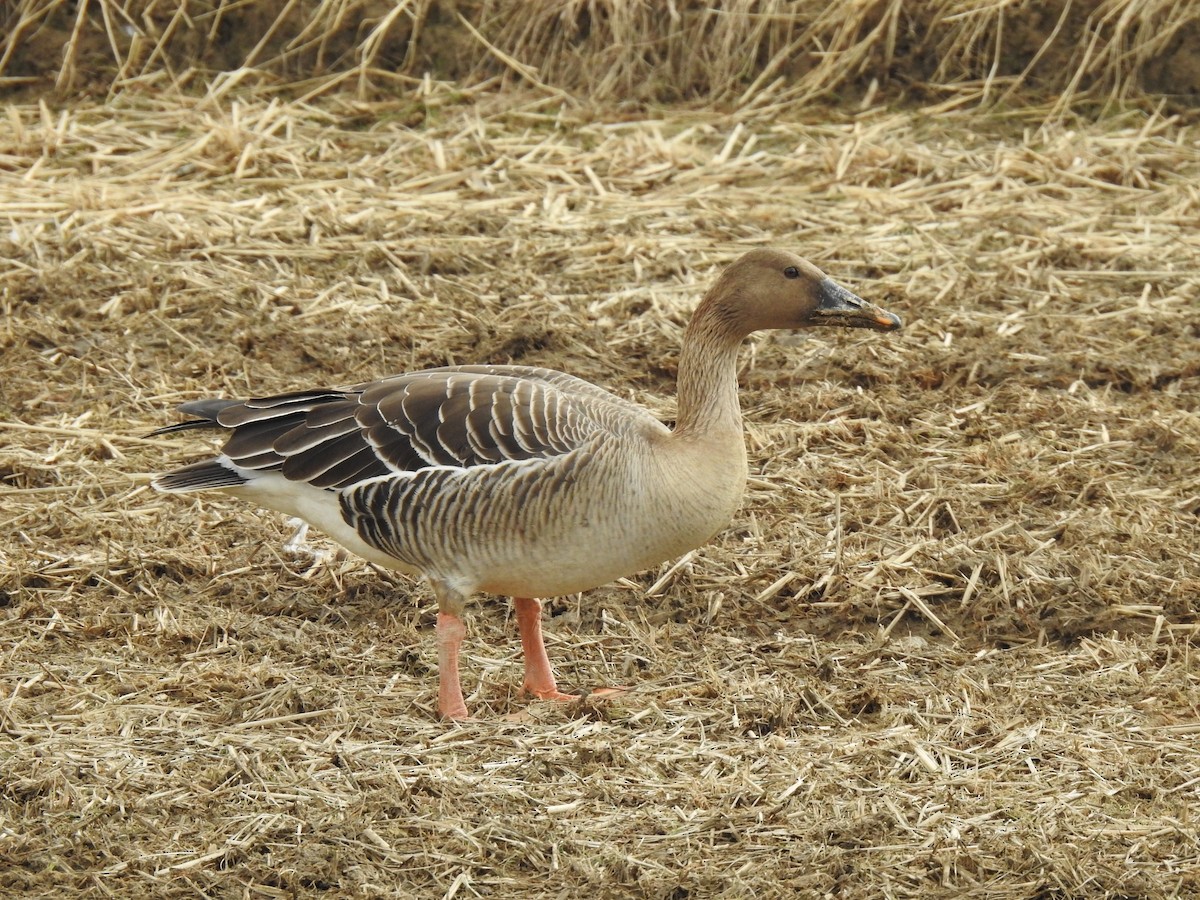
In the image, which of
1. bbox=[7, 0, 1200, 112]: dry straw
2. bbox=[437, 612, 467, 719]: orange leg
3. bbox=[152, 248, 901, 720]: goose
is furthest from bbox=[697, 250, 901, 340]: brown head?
bbox=[7, 0, 1200, 112]: dry straw

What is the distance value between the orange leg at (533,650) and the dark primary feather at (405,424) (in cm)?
63

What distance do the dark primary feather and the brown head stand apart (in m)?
0.49

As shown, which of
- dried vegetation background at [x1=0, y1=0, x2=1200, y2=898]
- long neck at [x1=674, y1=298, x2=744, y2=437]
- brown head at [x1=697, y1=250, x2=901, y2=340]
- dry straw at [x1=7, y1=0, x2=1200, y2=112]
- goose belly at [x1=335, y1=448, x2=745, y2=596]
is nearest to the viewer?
dried vegetation background at [x1=0, y1=0, x2=1200, y2=898]

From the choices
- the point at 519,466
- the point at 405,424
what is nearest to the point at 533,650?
the point at 519,466

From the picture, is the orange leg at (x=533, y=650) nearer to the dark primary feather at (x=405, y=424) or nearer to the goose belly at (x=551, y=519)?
the goose belly at (x=551, y=519)

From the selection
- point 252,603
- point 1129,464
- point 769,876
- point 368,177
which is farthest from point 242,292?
point 769,876

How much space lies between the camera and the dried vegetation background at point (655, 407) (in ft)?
15.7

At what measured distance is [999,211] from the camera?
33.2 ft

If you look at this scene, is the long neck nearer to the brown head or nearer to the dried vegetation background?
the brown head

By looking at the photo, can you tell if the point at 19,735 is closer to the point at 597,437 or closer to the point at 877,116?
the point at 597,437

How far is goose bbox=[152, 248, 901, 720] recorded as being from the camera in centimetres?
561

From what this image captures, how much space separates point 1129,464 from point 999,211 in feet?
10.2

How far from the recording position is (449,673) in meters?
5.67

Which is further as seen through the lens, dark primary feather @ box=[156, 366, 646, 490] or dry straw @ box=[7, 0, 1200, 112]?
dry straw @ box=[7, 0, 1200, 112]
